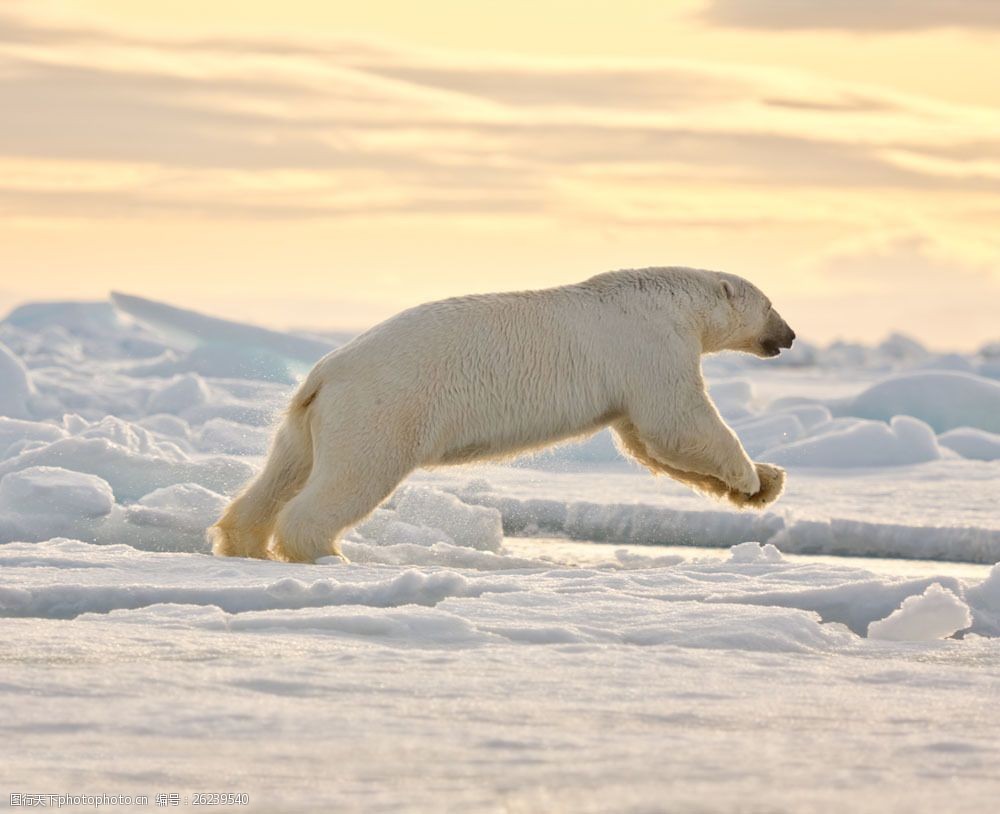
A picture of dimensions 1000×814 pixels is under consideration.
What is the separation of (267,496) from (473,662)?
2.74 metres

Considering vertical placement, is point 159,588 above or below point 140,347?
below

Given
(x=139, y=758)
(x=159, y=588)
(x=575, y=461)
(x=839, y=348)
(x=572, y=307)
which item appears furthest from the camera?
(x=839, y=348)

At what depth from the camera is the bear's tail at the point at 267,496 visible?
6492mm

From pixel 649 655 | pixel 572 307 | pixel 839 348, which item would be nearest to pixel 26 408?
pixel 572 307

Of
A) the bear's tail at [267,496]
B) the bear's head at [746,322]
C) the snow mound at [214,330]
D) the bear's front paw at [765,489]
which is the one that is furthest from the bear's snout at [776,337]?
the snow mound at [214,330]

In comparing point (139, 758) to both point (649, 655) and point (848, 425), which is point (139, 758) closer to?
point (649, 655)

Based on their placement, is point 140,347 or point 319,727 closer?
point 319,727

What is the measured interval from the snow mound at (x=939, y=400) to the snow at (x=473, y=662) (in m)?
7.41

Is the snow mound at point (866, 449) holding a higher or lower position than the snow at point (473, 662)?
higher

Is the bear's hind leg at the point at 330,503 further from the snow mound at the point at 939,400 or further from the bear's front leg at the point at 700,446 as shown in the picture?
the snow mound at the point at 939,400

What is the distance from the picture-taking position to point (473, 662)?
13.1ft

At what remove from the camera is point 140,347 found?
1062 inches

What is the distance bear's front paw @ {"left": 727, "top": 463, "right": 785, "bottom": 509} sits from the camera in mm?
7039

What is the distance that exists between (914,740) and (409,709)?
1130 mm
